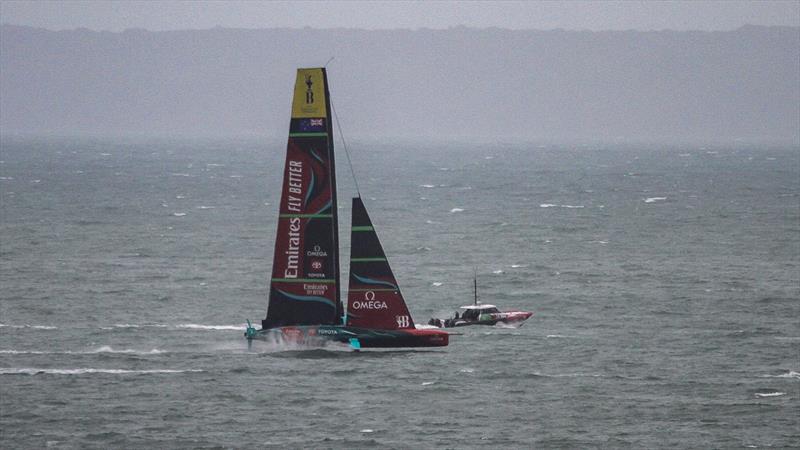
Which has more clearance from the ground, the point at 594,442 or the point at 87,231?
the point at 87,231

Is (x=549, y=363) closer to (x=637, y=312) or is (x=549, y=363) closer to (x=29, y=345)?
(x=637, y=312)

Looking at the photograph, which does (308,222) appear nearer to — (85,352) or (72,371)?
(72,371)

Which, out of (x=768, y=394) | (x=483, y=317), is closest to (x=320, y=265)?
(x=483, y=317)

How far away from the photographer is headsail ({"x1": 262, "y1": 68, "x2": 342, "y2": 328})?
5675 centimetres

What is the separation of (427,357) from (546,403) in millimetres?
11314

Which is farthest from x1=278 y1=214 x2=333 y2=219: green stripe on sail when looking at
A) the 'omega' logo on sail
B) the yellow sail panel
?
the yellow sail panel

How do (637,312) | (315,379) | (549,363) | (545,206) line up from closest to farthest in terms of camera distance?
(315,379)
(549,363)
(637,312)
(545,206)

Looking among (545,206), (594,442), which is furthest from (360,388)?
(545,206)

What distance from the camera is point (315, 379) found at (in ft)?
206

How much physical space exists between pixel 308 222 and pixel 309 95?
5.75 m

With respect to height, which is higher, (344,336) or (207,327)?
(344,336)

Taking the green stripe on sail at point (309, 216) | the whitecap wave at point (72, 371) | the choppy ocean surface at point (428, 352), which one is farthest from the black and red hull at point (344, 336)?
the whitecap wave at point (72, 371)

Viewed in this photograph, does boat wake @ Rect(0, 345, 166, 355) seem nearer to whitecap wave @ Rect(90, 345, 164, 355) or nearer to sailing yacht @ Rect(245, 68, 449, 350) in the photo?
whitecap wave @ Rect(90, 345, 164, 355)

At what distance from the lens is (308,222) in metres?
58.7
